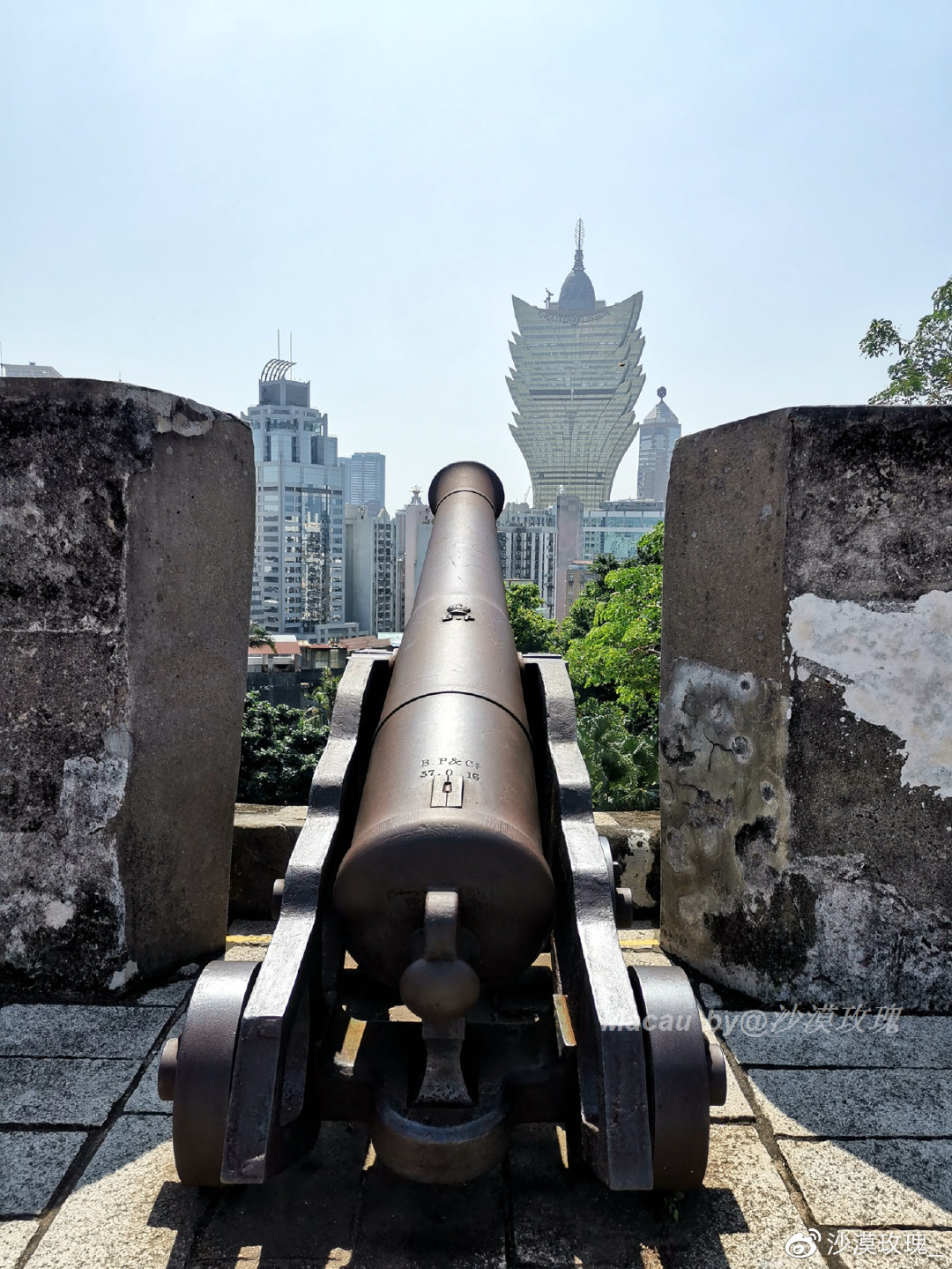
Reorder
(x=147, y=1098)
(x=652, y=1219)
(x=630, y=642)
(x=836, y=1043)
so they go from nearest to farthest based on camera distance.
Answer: (x=652, y=1219) → (x=147, y=1098) → (x=836, y=1043) → (x=630, y=642)

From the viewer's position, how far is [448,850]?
1.83 m

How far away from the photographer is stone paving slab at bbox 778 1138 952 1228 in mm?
1868

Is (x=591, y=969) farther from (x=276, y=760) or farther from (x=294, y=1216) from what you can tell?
(x=276, y=760)

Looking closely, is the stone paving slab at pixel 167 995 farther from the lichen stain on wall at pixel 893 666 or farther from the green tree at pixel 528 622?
the green tree at pixel 528 622

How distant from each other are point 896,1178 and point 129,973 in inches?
83.0

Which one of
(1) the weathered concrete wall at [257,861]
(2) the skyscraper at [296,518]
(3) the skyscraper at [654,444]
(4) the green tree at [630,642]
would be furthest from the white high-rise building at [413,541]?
(3) the skyscraper at [654,444]

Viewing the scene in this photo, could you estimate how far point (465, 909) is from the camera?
6.17 feet

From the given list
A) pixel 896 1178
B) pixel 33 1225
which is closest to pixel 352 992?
pixel 33 1225

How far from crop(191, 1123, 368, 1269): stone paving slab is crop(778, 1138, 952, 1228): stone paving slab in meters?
0.94

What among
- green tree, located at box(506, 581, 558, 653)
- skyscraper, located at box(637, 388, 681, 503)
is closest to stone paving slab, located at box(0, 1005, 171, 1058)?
green tree, located at box(506, 581, 558, 653)

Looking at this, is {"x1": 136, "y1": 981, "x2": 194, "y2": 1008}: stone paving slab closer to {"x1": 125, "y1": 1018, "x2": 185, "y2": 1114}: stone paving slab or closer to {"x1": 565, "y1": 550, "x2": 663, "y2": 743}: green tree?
{"x1": 125, "y1": 1018, "x2": 185, "y2": 1114}: stone paving slab

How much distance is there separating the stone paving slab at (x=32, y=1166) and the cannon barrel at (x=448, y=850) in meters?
0.76

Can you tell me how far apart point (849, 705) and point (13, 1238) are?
2403mm

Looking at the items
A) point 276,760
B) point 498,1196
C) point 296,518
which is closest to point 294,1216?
point 498,1196
